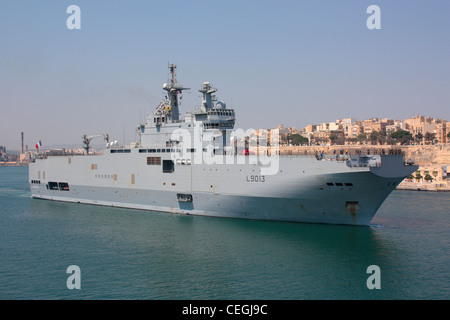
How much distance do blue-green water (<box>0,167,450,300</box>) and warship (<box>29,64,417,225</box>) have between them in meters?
1.18

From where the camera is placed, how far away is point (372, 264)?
17.5 meters

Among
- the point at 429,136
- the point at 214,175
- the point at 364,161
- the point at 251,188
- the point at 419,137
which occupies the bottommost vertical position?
the point at 251,188

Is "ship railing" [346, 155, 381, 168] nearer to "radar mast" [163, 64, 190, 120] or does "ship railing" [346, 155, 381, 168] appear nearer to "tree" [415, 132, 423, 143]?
"radar mast" [163, 64, 190, 120]

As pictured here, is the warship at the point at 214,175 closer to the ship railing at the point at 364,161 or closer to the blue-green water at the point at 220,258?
the ship railing at the point at 364,161

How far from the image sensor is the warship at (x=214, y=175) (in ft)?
72.3

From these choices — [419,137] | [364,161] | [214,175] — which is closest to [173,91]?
[214,175]

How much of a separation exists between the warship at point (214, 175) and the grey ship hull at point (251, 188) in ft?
0.18

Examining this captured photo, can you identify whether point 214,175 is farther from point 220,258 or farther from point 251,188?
point 220,258

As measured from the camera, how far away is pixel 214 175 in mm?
26094

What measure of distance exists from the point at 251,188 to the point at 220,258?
7069 mm

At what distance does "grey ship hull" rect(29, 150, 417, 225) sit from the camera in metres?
21.8
